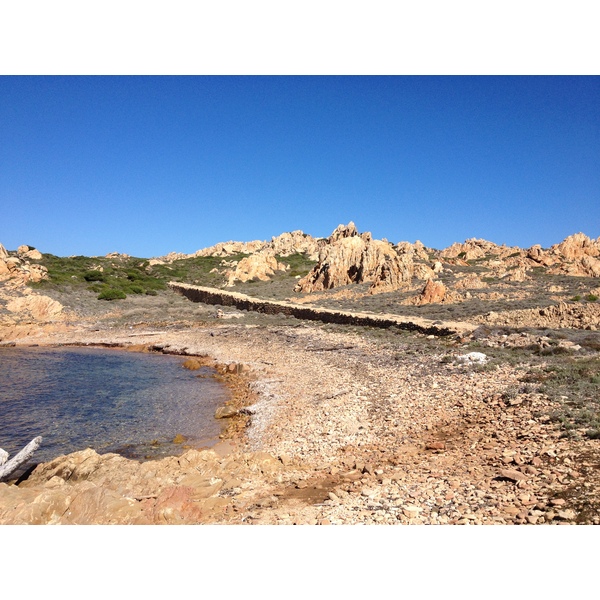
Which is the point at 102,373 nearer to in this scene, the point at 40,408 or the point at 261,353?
the point at 40,408

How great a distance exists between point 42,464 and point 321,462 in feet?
23.0

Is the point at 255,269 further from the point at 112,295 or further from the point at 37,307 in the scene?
the point at 37,307

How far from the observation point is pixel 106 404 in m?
16.2

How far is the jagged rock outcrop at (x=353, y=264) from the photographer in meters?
44.2

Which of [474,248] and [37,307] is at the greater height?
[474,248]

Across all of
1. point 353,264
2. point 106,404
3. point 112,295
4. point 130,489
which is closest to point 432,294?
point 353,264

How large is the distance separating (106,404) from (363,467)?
39.5 ft

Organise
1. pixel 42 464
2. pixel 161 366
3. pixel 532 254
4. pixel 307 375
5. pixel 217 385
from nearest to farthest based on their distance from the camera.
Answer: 1. pixel 42 464
2. pixel 307 375
3. pixel 217 385
4. pixel 161 366
5. pixel 532 254

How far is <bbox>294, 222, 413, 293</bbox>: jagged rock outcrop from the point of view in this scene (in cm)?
4418

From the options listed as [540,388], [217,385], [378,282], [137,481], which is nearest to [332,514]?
[137,481]

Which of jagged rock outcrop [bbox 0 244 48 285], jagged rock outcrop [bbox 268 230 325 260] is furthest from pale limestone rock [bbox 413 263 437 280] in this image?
jagged rock outcrop [bbox 0 244 48 285]

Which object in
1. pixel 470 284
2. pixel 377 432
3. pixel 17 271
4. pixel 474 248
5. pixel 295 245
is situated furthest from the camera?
pixel 295 245

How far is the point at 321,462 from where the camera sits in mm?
9008

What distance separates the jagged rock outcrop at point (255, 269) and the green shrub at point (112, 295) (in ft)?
58.8
